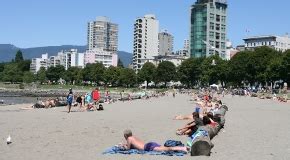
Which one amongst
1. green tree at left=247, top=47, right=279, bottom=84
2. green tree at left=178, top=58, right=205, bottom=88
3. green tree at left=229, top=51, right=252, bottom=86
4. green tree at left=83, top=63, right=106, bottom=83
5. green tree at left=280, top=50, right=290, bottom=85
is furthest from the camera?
green tree at left=83, top=63, right=106, bottom=83

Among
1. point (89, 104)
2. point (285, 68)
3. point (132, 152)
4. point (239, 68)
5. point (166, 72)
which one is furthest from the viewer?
point (166, 72)

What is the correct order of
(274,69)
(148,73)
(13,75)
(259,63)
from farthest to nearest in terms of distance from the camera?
(13,75), (148,73), (259,63), (274,69)

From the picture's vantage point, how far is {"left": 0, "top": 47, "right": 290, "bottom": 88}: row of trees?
99188mm

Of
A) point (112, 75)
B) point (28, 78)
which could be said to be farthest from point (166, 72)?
point (28, 78)

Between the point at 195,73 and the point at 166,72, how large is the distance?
11312 mm

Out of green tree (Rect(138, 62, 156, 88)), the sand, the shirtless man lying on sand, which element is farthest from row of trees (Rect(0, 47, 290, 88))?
the shirtless man lying on sand

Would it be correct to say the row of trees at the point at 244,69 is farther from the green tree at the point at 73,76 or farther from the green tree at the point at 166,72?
the green tree at the point at 73,76

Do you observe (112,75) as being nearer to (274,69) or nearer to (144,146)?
(274,69)

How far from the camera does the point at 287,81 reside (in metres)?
94.4

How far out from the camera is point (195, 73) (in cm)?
13562

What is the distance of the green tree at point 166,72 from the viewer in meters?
144

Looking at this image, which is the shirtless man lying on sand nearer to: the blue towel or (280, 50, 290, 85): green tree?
the blue towel

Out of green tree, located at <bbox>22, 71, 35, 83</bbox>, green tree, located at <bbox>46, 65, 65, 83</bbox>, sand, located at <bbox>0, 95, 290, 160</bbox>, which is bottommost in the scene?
sand, located at <bbox>0, 95, 290, 160</bbox>

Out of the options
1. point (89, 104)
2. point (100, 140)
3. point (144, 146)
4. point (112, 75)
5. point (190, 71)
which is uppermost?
point (190, 71)
